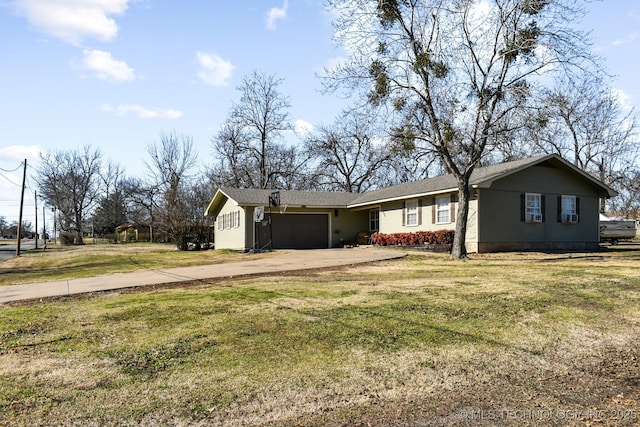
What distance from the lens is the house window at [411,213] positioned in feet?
72.8

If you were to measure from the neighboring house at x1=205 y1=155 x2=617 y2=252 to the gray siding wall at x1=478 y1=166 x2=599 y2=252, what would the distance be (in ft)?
0.13

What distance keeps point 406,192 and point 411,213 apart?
111 cm

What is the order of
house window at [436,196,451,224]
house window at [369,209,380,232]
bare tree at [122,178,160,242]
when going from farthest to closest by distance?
bare tree at [122,178,160,242], house window at [369,209,380,232], house window at [436,196,451,224]

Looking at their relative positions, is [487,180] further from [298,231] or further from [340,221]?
[298,231]

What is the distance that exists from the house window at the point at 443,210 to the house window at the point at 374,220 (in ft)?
18.6

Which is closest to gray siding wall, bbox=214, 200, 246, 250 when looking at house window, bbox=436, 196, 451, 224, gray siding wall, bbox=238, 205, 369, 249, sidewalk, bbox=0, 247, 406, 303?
gray siding wall, bbox=238, 205, 369, 249

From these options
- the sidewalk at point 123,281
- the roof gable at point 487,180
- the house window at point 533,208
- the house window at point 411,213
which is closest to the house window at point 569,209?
the roof gable at point 487,180

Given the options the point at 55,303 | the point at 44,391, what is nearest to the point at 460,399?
the point at 44,391

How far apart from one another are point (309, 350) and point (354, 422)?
160 cm

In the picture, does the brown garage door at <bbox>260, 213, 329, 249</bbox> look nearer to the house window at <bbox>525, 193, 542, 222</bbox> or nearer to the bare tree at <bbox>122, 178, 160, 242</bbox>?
the house window at <bbox>525, 193, 542, 222</bbox>

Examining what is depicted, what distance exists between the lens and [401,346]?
205 inches

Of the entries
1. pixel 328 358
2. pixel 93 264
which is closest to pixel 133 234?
pixel 93 264

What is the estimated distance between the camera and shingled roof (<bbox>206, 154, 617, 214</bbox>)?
19.3 m

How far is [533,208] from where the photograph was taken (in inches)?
799
